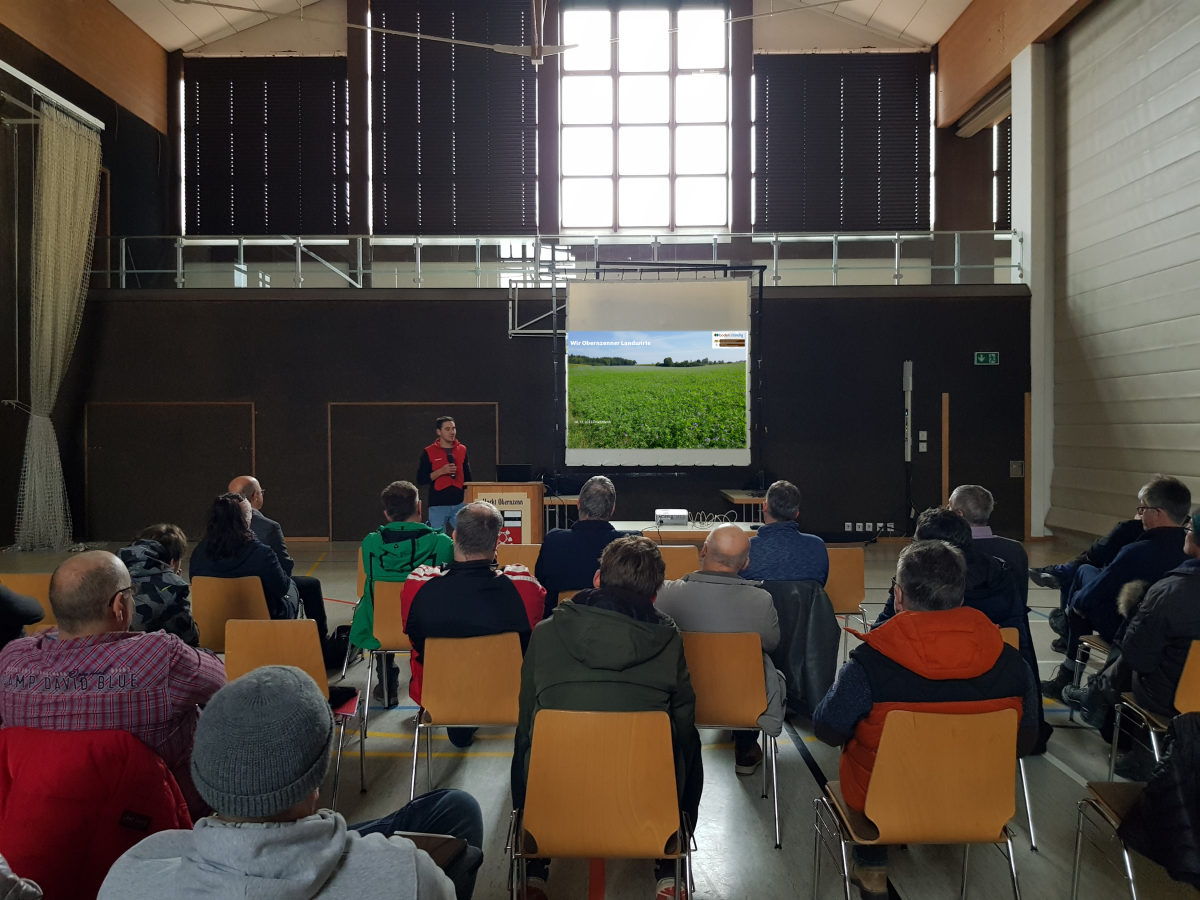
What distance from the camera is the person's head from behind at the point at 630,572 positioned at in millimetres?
2295

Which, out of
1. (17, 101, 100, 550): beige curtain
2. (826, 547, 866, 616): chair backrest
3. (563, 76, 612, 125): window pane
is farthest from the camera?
(563, 76, 612, 125): window pane

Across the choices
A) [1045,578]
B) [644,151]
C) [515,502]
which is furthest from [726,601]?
[644,151]

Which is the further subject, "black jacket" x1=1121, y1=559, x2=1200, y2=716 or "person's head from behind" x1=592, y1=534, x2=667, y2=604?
"black jacket" x1=1121, y1=559, x2=1200, y2=716

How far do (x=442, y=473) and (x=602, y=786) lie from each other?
5.27 m

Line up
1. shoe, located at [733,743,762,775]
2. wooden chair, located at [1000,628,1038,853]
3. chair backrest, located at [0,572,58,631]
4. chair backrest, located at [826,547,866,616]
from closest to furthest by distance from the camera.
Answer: wooden chair, located at [1000,628,1038,853] < shoe, located at [733,743,762,775] < chair backrest, located at [0,572,58,631] < chair backrest, located at [826,547,866,616]

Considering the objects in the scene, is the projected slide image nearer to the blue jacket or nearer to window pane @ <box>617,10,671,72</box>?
the blue jacket

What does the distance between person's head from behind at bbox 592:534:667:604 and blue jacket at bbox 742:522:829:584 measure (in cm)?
135

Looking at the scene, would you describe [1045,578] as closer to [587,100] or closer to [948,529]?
[948,529]

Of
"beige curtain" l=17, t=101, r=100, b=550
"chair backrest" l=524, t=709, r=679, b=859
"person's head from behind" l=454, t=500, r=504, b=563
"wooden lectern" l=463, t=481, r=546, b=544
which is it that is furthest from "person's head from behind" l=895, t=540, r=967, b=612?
"beige curtain" l=17, t=101, r=100, b=550

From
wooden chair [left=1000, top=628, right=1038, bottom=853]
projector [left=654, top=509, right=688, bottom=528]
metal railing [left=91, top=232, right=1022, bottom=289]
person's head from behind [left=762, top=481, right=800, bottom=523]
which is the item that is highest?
metal railing [left=91, top=232, right=1022, bottom=289]

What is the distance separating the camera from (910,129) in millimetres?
12617

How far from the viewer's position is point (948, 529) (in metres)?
3.12

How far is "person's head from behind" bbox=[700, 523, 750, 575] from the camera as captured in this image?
2.93 metres

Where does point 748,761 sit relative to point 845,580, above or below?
below
